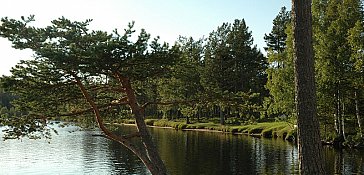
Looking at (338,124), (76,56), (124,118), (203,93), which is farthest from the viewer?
(338,124)

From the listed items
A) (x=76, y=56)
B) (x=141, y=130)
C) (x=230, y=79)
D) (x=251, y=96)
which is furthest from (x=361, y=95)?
(x=230, y=79)

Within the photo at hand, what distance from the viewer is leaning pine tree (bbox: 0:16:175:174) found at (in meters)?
12.0

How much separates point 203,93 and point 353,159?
1714 cm

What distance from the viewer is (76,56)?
11.8 metres

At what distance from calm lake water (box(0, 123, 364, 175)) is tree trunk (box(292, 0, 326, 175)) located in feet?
48.9

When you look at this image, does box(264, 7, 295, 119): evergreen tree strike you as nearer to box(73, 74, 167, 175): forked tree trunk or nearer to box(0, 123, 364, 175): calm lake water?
box(0, 123, 364, 175): calm lake water

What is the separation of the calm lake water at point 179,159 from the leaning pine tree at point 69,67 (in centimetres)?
722

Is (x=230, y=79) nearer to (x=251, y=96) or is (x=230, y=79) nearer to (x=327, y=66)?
(x=327, y=66)

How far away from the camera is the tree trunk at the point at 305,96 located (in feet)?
26.2

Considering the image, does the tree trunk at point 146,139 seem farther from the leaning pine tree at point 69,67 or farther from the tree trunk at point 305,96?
the tree trunk at point 305,96

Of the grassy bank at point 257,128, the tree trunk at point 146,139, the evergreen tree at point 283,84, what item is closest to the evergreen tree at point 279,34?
the grassy bank at point 257,128

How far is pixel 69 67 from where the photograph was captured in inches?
475

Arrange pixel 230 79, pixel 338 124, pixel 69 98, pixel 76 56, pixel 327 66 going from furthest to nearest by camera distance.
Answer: pixel 230 79, pixel 338 124, pixel 327 66, pixel 69 98, pixel 76 56

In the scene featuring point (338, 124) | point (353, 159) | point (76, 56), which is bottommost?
point (353, 159)
